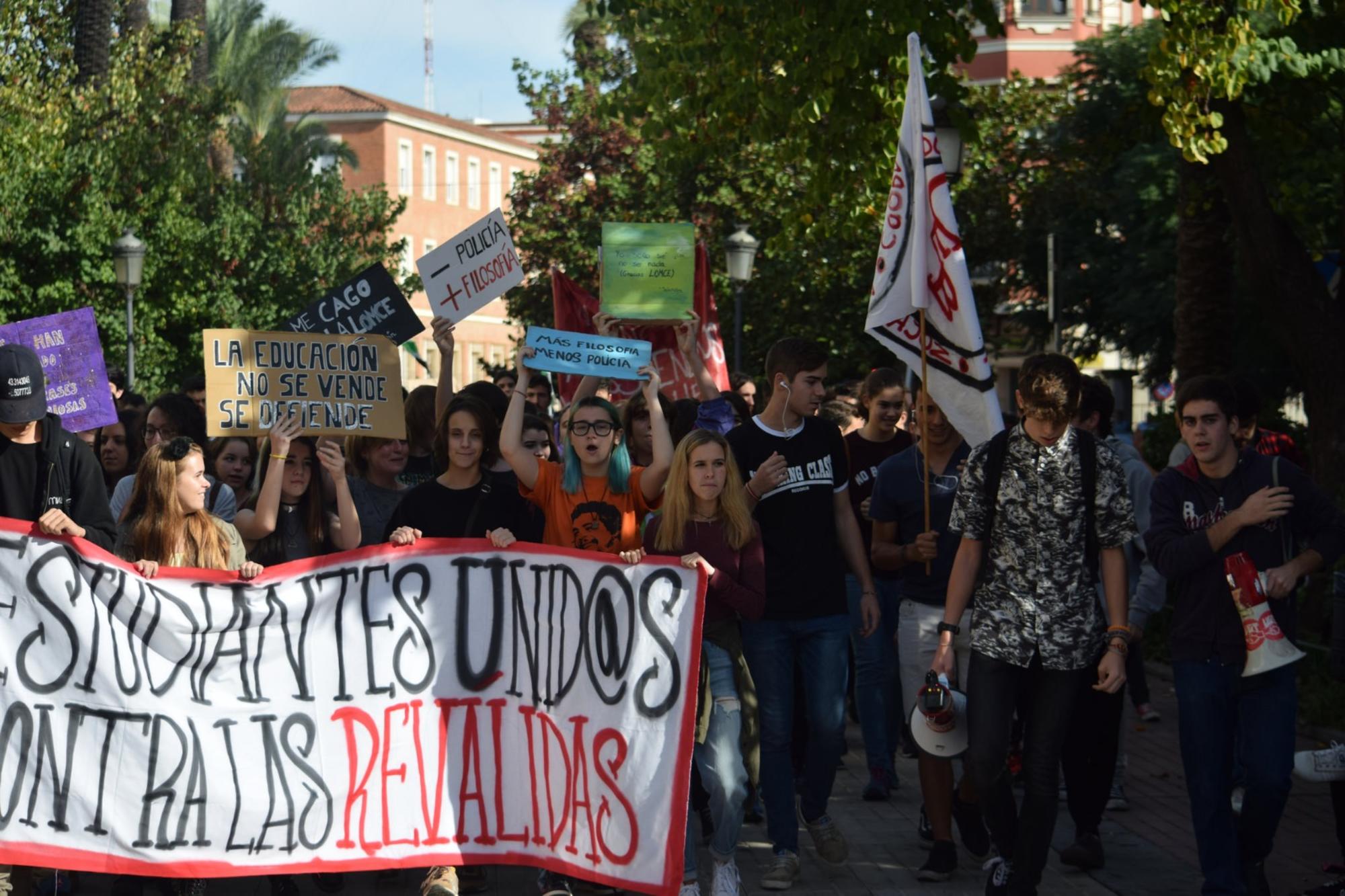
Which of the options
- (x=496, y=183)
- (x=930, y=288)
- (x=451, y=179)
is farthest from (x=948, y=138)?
(x=496, y=183)

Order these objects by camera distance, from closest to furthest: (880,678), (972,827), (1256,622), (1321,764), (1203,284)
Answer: (1256,622), (1321,764), (972,827), (880,678), (1203,284)

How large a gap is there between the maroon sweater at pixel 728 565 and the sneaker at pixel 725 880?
35.1 inches

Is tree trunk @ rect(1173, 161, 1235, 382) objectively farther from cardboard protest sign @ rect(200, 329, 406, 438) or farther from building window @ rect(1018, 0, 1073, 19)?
building window @ rect(1018, 0, 1073, 19)

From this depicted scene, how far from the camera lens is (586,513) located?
21.9 feet

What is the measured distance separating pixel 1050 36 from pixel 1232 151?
41.0m

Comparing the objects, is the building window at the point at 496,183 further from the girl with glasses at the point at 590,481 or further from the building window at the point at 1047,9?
the girl with glasses at the point at 590,481

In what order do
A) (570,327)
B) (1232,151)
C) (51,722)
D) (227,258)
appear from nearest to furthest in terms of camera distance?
(51,722) → (570,327) → (1232,151) → (227,258)

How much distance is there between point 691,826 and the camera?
668cm

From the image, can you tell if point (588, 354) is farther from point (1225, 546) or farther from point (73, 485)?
point (1225, 546)

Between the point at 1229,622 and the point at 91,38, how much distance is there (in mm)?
20212

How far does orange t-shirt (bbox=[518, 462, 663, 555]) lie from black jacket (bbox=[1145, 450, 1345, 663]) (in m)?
1.94

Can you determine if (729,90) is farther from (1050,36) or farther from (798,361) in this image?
(1050,36)

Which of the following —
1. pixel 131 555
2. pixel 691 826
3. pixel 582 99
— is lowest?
pixel 691 826

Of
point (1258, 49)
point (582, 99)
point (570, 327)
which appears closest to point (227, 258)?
point (582, 99)
